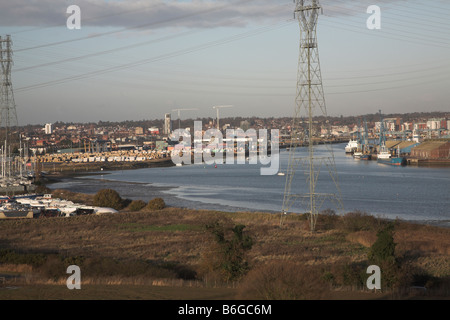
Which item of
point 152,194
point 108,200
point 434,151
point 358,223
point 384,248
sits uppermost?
point 384,248

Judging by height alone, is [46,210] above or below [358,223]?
below

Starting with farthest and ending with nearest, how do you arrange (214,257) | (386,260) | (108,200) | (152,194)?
(152,194) → (108,200) → (214,257) → (386,260)

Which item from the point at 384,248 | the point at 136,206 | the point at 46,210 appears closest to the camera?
the point at 384,248

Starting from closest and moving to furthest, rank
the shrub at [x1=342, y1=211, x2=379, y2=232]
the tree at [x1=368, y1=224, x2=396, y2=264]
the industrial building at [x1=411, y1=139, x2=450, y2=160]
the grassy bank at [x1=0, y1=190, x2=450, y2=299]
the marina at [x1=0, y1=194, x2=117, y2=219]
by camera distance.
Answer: the grassy bank at [x1=0, y1=190, x2=450, y2=299], the tree at [x1=368, y1=224, x2=396, y2=264], the shrub at [x1=342, y1=211, x2=379, y2=232], the marina at [x1=0, y1=194, x2=117, y2=219], the industrial building at [x1=411, y1=139, x2=450, y2=160]

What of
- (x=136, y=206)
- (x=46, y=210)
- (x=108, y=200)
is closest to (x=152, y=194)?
(x=108, y=200)

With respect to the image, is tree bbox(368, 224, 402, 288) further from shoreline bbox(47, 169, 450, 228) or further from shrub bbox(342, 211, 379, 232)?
shoreline bbox(47, 169, 450, 228)

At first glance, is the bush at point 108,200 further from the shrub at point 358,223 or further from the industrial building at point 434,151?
the industrial building at point 434,151

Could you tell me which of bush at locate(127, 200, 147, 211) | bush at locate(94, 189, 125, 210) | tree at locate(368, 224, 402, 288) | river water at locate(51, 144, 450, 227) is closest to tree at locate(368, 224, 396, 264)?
tree at locate(368, 224, 402, 288)

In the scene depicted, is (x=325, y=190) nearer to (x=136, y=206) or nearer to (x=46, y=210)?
(x=136, y=206)
